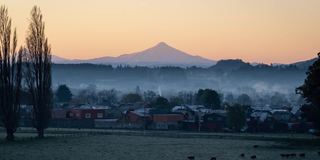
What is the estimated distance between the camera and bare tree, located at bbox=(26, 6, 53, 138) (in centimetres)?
5738

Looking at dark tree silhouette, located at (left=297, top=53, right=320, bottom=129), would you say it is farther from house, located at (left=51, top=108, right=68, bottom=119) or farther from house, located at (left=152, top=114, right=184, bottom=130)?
house, located at (left=51, top=108, right=68, bottom=119)

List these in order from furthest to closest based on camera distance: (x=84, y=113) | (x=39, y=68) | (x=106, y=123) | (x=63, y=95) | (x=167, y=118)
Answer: (x=63, y=95) → (x=84, y=113) → (x=106, y=123) → (x=167, y=118) → (x=39, y=68)

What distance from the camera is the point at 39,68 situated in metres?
58.4

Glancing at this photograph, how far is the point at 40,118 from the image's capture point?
56.7 metres

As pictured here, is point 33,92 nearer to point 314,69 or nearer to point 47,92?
point 47,92

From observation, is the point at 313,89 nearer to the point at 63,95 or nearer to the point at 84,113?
the point at 84,113

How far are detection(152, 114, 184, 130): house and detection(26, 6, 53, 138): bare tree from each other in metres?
30.4

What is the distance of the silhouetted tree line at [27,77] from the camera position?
53.0 m

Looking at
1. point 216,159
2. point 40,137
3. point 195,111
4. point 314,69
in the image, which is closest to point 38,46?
point 40,137

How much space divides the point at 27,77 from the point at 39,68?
60.5 inches

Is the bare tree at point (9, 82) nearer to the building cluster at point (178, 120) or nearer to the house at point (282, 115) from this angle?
the building cluster at point (178, 120)

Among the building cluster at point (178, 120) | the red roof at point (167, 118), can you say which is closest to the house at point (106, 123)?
the building cluster at point (178, 120)

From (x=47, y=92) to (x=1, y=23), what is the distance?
8.00 metres

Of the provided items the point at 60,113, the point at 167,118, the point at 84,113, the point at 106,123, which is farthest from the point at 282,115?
the point at 60,113
